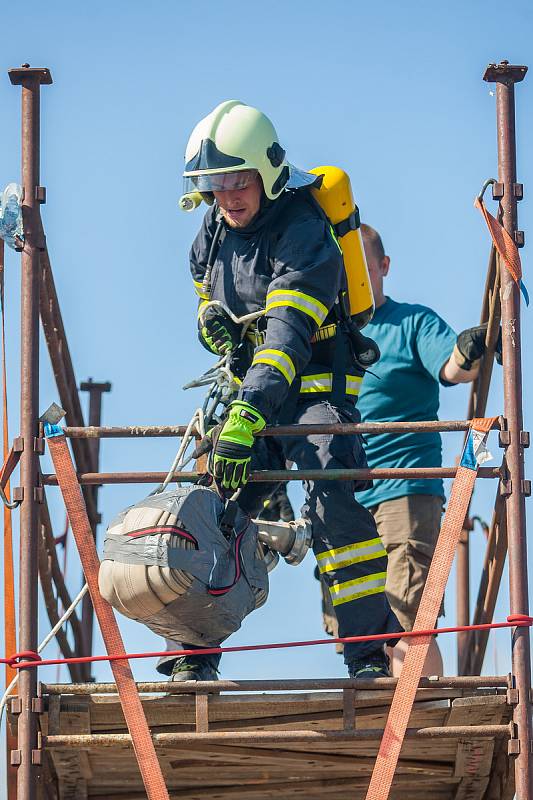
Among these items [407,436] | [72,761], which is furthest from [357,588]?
[407,436]

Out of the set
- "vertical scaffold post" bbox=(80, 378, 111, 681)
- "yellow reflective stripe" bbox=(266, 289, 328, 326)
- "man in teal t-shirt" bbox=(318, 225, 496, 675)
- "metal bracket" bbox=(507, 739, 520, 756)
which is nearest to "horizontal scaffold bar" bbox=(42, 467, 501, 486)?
"yellow reflective stripe" bbox=(266, 289, 328, 326)

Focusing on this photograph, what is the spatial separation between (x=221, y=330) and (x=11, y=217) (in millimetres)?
1175

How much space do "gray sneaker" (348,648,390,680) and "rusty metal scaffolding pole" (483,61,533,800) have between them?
0.75 meters

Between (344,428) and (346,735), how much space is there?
1.30 m

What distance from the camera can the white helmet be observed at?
24.4ft

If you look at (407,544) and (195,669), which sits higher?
(407,544)

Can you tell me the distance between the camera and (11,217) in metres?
7.08

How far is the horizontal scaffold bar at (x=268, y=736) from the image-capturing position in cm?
659

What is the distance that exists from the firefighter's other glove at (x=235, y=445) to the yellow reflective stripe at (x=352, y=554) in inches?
31.7

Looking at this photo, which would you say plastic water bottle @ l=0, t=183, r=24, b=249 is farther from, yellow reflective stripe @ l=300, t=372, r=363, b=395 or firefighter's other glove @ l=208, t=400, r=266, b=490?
yellow reflective stripe @ l=300, t=372, r=363, b=395

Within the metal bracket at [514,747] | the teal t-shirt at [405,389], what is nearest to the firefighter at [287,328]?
the metal bracket at [514,747]

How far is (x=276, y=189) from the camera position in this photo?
755 centimetres

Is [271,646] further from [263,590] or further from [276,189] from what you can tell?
[276,189]

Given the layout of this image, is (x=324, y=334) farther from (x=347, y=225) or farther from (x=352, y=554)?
(x=352, y=554)
